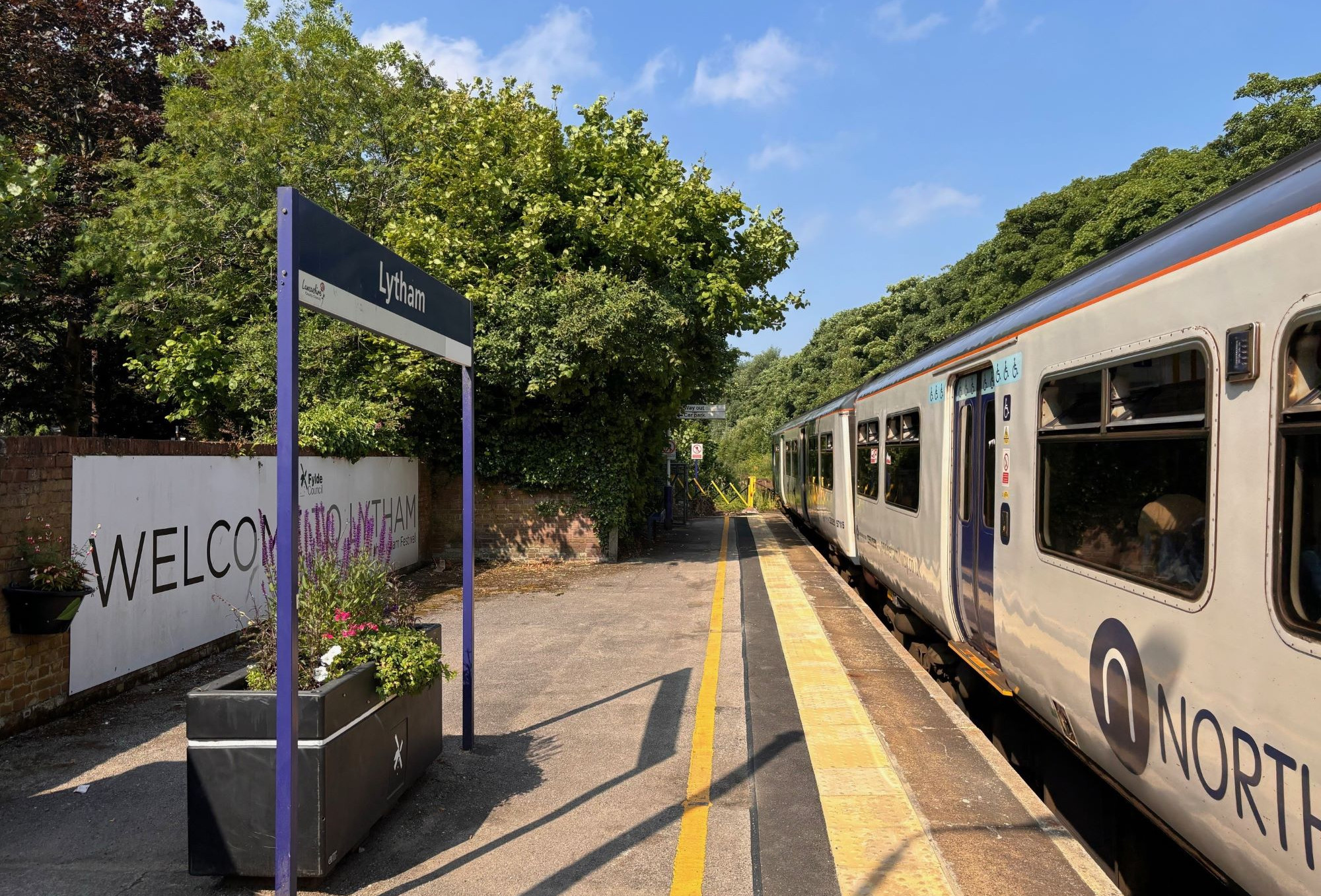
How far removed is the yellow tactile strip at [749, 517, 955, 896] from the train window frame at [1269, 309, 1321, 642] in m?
1.79

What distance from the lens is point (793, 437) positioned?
77.0 ft

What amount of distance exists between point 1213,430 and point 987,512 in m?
2.84

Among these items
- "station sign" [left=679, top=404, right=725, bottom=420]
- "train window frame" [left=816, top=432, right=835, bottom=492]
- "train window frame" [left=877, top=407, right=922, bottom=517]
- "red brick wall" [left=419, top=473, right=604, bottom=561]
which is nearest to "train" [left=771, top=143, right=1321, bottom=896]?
"train window frame" [left=877, top=407, right=922, bottom=517]

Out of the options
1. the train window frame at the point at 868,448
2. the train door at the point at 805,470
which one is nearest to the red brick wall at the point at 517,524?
the train door at the point at 805,470

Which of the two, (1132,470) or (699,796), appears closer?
(1132,470)

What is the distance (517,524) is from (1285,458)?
13.8 metres

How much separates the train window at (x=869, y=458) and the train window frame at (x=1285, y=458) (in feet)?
24.4

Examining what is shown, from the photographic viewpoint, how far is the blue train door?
18.6 feet

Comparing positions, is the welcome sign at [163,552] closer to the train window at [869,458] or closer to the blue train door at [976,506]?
the blue train door at [976,506]

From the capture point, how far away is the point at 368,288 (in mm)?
3879

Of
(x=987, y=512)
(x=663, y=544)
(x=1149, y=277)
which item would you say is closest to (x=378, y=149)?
(x=663, y=544)

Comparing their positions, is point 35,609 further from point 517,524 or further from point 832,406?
point 832,406

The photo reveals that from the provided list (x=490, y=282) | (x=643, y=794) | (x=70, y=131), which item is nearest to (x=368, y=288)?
(x=643, y=794)

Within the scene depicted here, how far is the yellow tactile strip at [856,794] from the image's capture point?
3676mm
